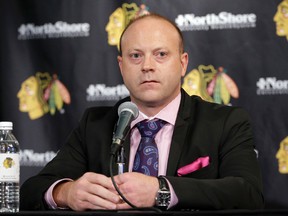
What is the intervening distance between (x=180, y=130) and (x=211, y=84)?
1.34m

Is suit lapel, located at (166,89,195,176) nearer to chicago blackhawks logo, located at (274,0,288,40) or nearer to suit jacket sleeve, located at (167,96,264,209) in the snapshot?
suit jacket sleeve, located at (167,96,264,209)

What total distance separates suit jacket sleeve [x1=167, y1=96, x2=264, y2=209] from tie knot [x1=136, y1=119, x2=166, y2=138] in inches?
3.8

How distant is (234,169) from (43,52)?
2276mm

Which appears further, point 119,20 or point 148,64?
point 119,20

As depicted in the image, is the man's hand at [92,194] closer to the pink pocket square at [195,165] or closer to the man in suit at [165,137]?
the man in suit at [165,137]

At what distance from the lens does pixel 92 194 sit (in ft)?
8.30

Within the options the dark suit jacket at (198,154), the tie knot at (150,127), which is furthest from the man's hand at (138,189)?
the tie knot at (150,127)

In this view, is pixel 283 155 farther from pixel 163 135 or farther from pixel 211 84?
pixel 163 135

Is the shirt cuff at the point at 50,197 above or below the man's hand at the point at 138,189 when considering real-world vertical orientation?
below

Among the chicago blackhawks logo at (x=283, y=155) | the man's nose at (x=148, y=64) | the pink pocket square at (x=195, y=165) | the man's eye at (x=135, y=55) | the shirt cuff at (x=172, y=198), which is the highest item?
the man's eye at (x=135, y=55)

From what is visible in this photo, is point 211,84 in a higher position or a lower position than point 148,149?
higher

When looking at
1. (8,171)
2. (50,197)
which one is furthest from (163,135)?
(8,171)

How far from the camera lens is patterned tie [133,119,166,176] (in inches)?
116

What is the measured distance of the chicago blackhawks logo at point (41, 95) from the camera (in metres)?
4.64
